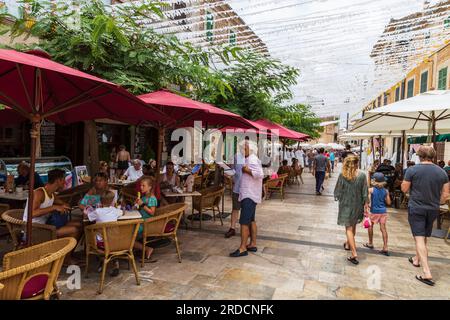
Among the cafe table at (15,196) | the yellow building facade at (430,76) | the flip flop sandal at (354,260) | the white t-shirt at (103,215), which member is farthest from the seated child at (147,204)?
the yellow building facade at (430,76)

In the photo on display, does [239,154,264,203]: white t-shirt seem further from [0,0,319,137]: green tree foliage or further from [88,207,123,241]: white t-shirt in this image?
[88,207,123,241]: white t-shirt

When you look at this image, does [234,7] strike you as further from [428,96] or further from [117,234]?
[117,234]

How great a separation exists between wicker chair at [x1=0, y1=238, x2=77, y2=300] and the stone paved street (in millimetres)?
846

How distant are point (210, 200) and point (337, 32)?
17.7 feet

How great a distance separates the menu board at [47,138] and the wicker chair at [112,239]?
8772 mm

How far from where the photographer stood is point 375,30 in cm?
812

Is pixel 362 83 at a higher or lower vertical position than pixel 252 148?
higher

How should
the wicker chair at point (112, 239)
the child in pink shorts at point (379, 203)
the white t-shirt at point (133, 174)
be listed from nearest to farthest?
the wicker chair at point (112, 239), the child in pink shorts at point (379, 203), the white t-shirt at point (133, 174)

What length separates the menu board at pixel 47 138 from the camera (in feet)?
36.3

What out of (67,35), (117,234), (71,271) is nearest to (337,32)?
(67,35)

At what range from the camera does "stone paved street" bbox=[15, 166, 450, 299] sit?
3.67m

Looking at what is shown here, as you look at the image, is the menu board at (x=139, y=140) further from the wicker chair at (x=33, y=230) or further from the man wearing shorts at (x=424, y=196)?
the man wearing shorts at (x=424, y=196)

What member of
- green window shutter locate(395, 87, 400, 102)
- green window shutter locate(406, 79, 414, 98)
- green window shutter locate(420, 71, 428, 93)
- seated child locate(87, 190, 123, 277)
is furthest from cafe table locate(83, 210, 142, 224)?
green window shutter locate(395, 87, 400, 102)

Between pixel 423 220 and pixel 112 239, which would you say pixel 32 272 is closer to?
pixel 112 239
